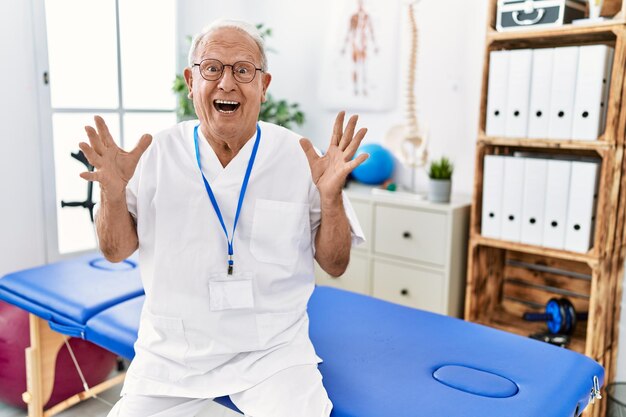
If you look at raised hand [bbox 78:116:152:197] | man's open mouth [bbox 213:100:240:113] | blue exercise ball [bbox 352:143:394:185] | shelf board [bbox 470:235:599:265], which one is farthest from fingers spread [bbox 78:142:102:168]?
blue exercise ball [bbox 352:143:394:185]

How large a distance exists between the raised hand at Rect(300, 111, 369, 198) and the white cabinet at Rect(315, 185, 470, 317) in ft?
4.01

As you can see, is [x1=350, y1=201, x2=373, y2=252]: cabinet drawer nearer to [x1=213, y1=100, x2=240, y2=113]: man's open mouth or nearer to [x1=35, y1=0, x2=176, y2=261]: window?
[x1=35, y1=0, x2=176, y2=261]: window

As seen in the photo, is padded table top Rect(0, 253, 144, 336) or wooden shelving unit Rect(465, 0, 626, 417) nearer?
padded table top Rect(0, 253, 144, 336)

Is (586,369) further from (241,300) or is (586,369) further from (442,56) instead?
(442,56)

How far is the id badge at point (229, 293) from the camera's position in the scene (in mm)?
1291

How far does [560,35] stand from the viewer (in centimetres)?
207

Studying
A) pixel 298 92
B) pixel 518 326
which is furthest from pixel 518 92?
pixel 298 92

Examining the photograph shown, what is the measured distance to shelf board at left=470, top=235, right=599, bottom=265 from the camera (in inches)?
81.6

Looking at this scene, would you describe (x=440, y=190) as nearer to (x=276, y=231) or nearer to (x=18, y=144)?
(x=276, y=231)

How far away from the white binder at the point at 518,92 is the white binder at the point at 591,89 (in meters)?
0.18

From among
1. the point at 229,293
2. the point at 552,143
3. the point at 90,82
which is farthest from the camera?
the point at 90,82

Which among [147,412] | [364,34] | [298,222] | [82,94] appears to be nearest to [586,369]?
[298,222]

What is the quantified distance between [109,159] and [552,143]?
5.28 ft

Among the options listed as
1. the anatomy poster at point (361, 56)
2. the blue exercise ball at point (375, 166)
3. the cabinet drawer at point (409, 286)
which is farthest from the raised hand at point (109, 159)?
the anatomy poster at point (361, 56)
